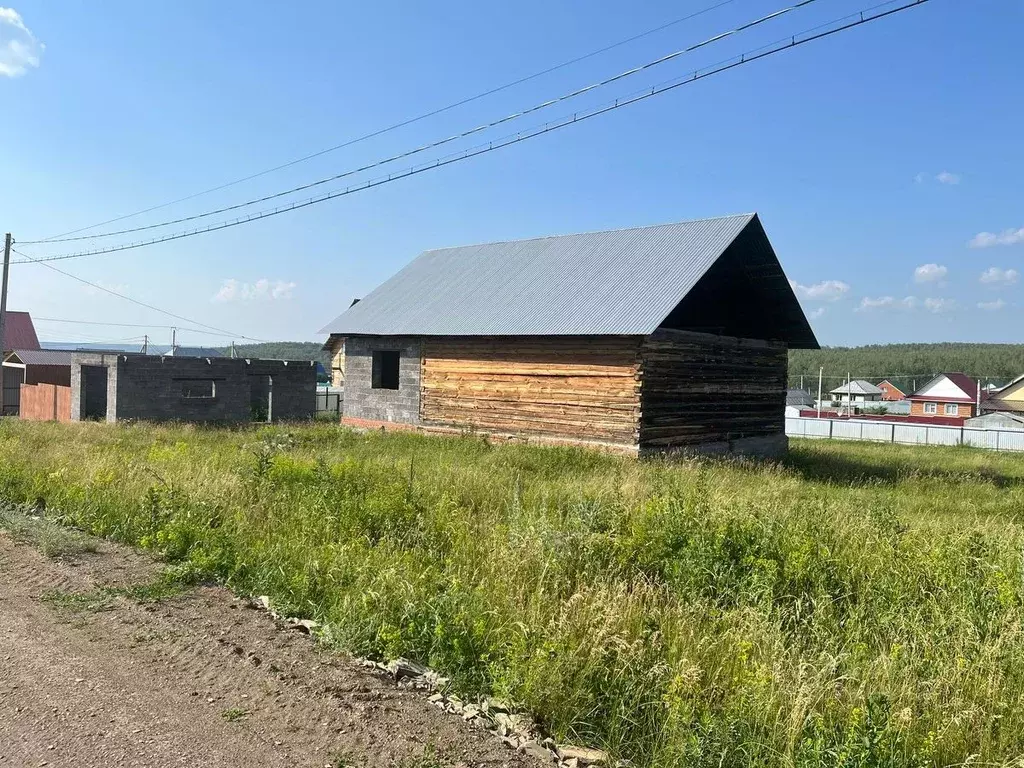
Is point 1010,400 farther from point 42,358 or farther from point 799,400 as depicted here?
point 42,358

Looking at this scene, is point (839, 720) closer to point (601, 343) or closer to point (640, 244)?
point (601, 343)

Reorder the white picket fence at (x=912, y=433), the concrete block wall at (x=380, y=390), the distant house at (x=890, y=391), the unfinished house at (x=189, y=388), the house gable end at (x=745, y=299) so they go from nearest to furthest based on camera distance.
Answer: the house gable end at (x=745, y=299), the concrete block wall at (x=380, y=390), the unfinished house at (x=189, y=388), the white picket fence at (x=912, y=433), the distant house at (x=890, y=391)

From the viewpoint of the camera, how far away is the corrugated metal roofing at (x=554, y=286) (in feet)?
52.9

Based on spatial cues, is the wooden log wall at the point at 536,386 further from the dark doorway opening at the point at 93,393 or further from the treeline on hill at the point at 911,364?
the treeline on hill at the point at 911,364

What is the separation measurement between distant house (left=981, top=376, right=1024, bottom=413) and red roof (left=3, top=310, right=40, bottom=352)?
77229 mm

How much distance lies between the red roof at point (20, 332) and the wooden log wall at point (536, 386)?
36549 mm

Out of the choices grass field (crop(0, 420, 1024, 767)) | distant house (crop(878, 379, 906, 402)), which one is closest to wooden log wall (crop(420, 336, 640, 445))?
grass field (crop(0, 420, 1024, 767))

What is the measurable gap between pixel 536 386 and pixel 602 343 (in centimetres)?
220

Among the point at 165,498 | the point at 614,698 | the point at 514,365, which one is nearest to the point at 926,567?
the point at 614,698

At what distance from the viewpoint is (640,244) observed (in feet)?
62.1

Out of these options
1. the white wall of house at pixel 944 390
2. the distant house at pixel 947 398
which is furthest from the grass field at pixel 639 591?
the white wall of house at pixel 944 390

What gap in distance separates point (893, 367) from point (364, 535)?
158 metres

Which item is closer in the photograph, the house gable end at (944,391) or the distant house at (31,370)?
the distant house at (31,370)

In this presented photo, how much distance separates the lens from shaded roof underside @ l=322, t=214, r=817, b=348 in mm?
16219
